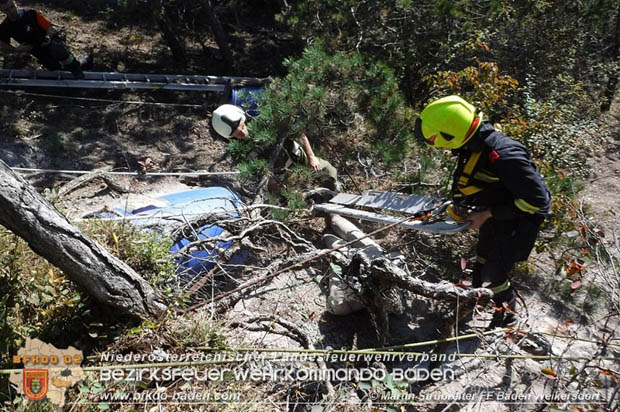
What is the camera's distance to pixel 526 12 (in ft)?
21.4

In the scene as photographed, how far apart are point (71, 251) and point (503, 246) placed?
8.90 feet

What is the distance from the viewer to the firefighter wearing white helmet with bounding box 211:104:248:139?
3.81 metres

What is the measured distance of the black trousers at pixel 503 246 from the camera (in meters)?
2.92

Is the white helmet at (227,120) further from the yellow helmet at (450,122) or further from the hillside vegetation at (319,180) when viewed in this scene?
the yellow helmet at (450,122)

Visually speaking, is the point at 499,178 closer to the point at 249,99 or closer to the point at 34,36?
the point at 249,99

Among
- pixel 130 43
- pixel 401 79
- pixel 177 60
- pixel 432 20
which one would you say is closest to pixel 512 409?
pixel 401 79

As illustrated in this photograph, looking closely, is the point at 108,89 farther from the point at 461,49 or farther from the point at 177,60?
the point at 461,49

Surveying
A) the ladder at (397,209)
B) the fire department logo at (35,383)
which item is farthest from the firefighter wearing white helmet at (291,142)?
the fire department logo at (35,383)

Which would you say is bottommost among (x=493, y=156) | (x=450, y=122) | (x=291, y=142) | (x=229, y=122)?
(x=291, y=142)

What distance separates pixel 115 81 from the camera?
6457 mm

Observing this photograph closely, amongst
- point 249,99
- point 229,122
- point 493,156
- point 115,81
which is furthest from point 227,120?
point 115,81

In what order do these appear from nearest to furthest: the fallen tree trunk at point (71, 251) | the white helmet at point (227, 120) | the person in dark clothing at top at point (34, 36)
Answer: the fallen tree trunk at point (71, 251) < the white helmet at point (227, 120) < the person in dark clothing at top at point (34, 36)

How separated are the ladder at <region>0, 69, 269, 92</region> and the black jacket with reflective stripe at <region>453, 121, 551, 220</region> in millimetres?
3601

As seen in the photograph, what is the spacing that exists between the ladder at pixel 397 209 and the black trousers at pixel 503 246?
27 centimetres
